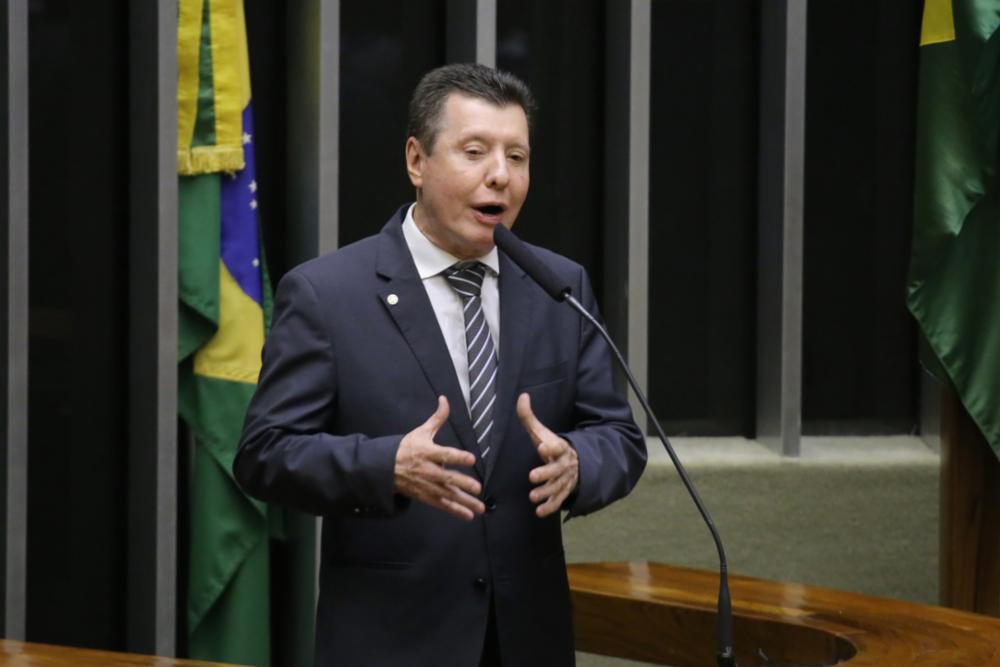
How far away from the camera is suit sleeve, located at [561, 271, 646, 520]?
7.23 feet

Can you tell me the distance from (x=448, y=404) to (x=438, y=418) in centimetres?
7

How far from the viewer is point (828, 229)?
16.3 ft

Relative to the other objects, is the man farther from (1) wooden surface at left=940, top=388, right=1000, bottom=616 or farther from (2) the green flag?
(2) the green flag

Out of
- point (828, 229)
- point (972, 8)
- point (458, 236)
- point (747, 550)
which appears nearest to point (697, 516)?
point (747, 550)

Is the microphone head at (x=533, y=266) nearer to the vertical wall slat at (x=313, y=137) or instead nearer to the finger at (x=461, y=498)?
the finger at (x=461, y=498)

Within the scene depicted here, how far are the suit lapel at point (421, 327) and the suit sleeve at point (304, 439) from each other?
12 centimetres

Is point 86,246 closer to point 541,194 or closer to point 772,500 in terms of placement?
point 541,194

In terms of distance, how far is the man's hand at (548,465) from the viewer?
7.00ft

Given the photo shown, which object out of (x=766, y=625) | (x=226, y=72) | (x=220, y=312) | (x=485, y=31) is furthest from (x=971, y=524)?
(x=226, y=72)

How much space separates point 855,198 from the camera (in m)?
4.98

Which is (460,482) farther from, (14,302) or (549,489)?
(14,302)

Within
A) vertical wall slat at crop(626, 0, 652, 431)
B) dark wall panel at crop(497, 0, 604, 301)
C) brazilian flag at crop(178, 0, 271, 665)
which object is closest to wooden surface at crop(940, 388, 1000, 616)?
vertical wall slat at crop(626, 0, 652, 431)

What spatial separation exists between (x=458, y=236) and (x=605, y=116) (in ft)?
8.26

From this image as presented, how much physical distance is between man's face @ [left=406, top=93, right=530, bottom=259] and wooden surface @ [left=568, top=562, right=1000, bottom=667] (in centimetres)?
99
